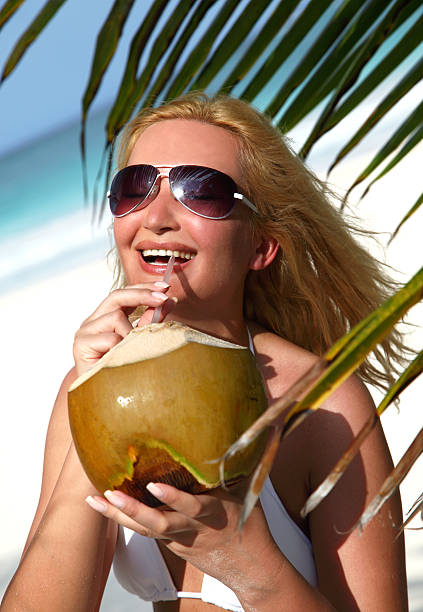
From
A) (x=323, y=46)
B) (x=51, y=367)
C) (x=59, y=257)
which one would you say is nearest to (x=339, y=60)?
(x=323, y=46)

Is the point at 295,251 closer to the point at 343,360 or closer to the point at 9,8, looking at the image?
the point at 9,8

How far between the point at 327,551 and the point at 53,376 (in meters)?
3.91

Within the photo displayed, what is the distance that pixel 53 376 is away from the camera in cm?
500

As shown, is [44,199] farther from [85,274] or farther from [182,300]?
[182,300]

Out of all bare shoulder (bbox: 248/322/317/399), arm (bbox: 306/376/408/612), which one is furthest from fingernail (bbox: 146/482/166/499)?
bare shoulder (bbox: 248/322/317/399)

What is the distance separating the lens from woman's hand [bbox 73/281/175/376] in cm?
107

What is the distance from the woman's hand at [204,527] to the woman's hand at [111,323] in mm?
230

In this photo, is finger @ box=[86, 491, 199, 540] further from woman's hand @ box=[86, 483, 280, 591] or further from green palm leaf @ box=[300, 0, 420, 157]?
green palm leaf @ box=[300, 0, 420, 157]

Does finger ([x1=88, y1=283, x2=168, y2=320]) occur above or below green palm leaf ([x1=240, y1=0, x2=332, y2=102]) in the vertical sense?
below

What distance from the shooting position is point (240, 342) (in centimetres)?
146

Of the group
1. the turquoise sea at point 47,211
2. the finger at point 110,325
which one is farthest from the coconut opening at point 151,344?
the turquoise sea at point 47,211

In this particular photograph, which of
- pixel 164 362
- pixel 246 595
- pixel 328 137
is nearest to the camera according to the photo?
pixel 164 362

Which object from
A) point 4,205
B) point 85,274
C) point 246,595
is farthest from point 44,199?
point 246,595

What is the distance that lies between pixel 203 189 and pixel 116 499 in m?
0.66
